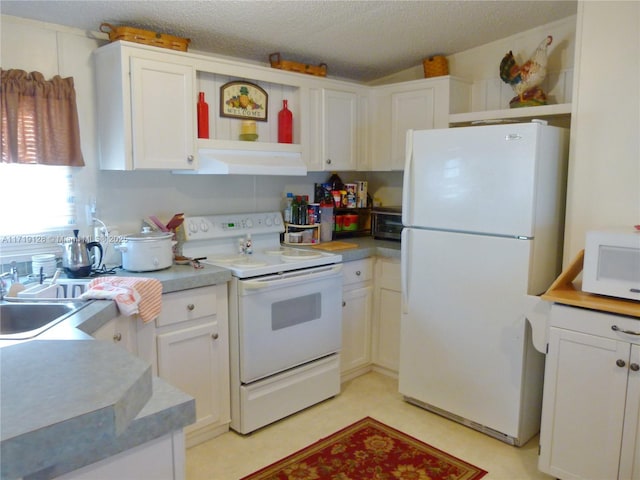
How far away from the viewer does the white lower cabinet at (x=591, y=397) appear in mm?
1989

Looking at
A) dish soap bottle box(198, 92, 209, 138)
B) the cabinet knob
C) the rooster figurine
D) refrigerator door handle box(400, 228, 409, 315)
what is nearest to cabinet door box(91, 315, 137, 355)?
dish soap bottle box(198, 92, 209, 138)

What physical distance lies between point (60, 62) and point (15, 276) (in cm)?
112

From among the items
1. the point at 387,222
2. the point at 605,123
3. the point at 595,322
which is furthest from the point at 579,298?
the point at 387,222

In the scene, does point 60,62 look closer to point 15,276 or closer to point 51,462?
point 15,276

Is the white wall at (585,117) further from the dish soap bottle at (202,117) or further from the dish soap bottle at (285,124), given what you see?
the dish soap bottle at (285,124)

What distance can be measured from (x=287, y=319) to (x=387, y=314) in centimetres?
86

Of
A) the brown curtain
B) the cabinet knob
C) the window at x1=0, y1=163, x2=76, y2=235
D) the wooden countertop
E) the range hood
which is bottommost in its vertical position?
the cabinet knob

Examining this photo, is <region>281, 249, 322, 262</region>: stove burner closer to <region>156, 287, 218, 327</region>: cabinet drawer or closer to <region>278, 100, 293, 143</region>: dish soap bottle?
<region>156, 287, 218, 327</region>: cabinet drawer

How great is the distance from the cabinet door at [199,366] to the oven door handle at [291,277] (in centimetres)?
30

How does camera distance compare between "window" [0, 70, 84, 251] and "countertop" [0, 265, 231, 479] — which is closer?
"countertop" [0, 265, 231, 479]

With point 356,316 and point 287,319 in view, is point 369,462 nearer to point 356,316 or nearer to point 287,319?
point 287,319

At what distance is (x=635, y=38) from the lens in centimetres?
228

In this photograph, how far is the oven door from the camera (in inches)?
103

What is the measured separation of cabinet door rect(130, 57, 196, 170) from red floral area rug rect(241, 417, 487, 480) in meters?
1.67
